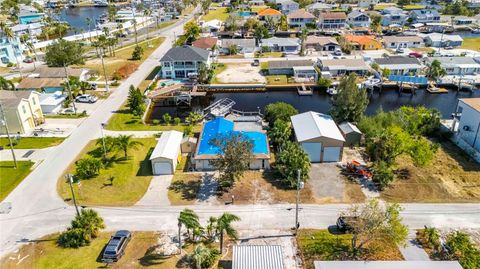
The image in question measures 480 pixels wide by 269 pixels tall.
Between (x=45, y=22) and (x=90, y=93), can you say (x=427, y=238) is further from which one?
(x=45, y=22)

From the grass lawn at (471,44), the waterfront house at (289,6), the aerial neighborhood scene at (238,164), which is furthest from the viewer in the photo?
the waterfront house at (289,6)

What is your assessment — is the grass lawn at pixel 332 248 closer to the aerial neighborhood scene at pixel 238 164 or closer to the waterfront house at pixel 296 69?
the aerial neighborhood scene at pixel 238 164

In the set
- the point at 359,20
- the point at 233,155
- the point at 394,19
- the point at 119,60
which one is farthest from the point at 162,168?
the point at 394,19

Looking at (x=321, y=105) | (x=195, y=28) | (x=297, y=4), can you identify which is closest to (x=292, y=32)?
(x=195, y=28)

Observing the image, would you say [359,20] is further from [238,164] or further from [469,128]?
[238,164]

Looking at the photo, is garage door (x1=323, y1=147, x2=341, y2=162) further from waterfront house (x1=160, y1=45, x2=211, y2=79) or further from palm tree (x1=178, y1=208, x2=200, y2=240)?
waterfront house (x1=160, y1=45, x2=211, y2=79)

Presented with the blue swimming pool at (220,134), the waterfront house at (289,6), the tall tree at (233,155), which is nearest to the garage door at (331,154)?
the blue swimming pool at (220,134)
